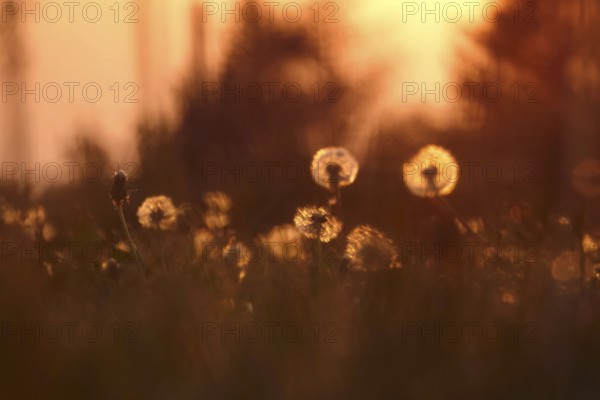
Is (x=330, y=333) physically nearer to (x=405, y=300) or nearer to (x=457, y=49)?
(x=405, y=300)

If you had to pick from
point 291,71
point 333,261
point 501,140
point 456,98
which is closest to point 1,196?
point 333,261

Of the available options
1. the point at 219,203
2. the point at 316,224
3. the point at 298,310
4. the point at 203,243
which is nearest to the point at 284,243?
the point at 316,224

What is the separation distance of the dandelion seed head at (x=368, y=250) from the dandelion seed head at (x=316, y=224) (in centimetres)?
17

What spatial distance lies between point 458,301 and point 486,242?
1690 mm

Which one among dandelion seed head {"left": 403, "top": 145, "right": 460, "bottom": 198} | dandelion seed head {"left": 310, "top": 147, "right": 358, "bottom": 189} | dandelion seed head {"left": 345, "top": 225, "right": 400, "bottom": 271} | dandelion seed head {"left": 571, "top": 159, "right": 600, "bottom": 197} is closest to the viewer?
dandelion seed head {"left": 345, "top": 225, "right": 400, "bottom": 271}

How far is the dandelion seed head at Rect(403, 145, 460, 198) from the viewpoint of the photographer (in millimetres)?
4918

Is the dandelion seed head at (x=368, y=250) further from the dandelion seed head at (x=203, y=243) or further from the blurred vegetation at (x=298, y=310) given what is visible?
the dandelion seed head at (x=203, y=243)

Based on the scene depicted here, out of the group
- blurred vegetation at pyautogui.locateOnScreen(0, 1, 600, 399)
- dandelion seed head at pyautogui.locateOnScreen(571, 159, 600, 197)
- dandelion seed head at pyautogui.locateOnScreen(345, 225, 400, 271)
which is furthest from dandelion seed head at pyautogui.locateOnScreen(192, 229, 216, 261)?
dandelion seed head at pyautogui.locateOnScreen(571, 159, 600, 197)

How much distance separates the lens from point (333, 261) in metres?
4.20

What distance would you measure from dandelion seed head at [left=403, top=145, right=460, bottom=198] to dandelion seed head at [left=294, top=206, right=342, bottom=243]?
2.23ft

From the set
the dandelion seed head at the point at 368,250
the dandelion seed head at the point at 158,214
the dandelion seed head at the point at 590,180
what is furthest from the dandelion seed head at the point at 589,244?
the dandelion seed head at the point at 590,180

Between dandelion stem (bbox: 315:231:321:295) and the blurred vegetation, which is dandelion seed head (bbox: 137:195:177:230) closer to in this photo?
the blurred vegetation

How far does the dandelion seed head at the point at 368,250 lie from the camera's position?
12.3ft

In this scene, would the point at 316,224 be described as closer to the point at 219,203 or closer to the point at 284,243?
the point at 284,243
